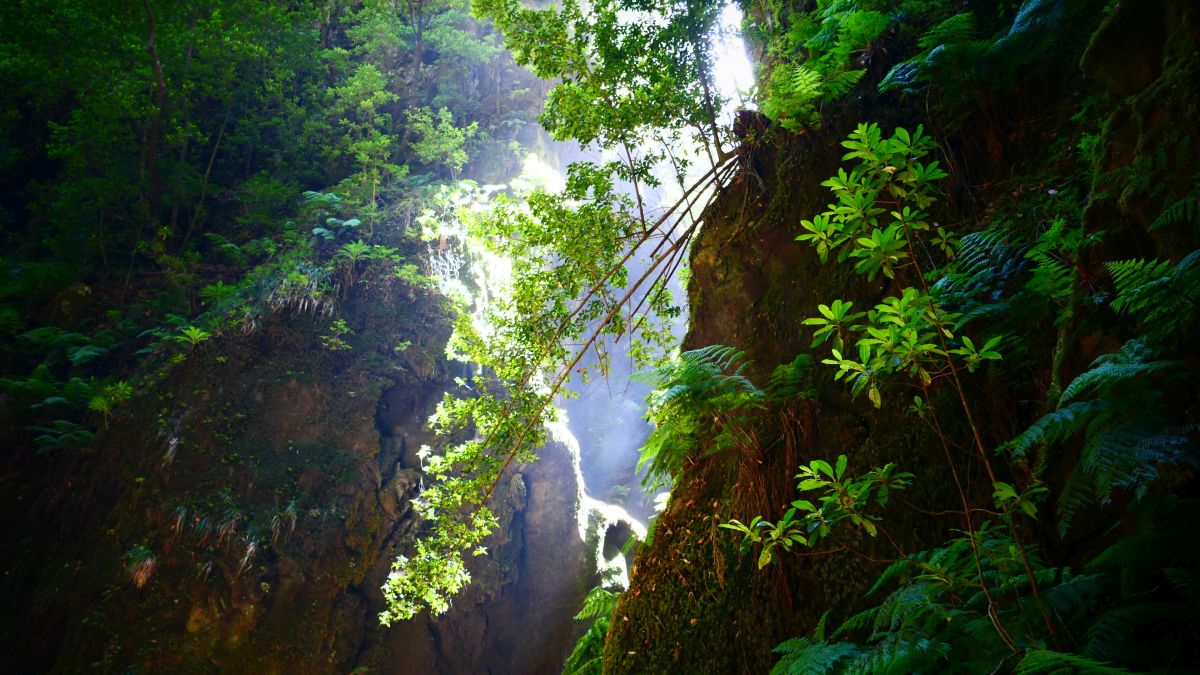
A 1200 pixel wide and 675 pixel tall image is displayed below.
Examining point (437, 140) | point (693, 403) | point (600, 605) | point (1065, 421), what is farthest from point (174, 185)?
point (1065, 421)

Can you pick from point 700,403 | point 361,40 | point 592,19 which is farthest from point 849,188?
point 361,40

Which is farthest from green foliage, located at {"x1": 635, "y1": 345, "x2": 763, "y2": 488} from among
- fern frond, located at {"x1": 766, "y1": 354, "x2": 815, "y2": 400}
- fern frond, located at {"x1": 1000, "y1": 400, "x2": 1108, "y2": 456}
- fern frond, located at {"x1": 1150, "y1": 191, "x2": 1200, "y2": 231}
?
fern frond, located at {"x1": 1150, "y1": 191, "x2": 1200, "y2": 231}

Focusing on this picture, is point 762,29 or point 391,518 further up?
point 762,29

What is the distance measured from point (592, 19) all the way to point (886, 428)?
16.5 feet

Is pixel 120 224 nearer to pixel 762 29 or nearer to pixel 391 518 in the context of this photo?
pixel 391 518

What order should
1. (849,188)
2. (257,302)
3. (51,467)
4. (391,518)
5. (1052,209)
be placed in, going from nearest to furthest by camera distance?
(849,188)
(1052,209)
(51,467)
(391,518)
(257,302)

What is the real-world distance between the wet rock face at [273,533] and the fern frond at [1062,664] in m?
10.1

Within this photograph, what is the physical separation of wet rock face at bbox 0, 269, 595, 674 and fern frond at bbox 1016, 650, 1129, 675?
33.3 feet

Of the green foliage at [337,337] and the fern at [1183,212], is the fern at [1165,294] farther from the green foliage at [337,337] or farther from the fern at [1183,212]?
the green foliage at [337,337]

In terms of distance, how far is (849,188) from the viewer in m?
2.13

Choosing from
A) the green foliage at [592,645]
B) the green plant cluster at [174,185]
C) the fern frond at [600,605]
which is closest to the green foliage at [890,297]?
the green foliage at [592,645]

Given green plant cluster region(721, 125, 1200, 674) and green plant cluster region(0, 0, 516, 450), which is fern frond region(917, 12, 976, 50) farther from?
green plant cluster region(0, 0, 516, 450)

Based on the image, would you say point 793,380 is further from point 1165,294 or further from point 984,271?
point 1165,294

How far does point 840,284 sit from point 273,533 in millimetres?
9346
